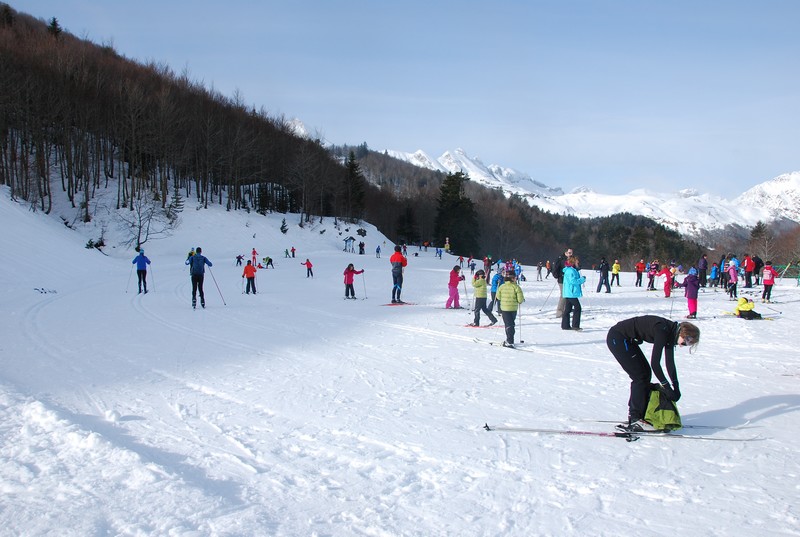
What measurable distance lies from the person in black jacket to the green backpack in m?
0.06

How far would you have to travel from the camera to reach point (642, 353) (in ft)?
17.5

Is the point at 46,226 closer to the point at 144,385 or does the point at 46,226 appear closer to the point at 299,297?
the point at 299,297

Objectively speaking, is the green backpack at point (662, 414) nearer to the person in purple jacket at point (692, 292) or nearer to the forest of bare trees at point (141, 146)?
the person in purple jacket at point (692, 292)

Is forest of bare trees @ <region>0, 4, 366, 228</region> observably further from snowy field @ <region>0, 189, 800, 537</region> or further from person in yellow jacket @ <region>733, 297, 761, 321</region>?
person in yellow jacket @ <region>733, 297, 761, 321</region>

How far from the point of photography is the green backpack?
5.20 metres

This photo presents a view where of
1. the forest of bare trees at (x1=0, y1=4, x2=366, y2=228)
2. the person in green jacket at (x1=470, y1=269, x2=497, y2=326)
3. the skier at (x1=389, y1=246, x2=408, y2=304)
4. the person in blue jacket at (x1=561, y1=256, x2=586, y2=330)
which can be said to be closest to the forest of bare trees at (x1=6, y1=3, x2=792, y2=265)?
the forest of bare trees at (x1=0, y1=4, x2=366, y2=228)

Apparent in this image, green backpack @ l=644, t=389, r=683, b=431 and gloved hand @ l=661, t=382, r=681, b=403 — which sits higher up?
gloved hand @ l=661, t=382, r=681, b=403

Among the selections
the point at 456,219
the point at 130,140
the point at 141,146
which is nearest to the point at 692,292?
the point at 141,146

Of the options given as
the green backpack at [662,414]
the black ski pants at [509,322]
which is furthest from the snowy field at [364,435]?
the black ski pants at [509,322]

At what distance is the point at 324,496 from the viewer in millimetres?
3750

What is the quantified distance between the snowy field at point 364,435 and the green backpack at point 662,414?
0.63ft

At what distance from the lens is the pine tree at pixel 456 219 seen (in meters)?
71.1

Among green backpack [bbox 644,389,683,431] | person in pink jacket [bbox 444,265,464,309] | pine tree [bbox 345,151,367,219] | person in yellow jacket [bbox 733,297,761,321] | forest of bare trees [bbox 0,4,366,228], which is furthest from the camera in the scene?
pine tree [bbox 345,151,367,219]

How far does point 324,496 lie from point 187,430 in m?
2.00
